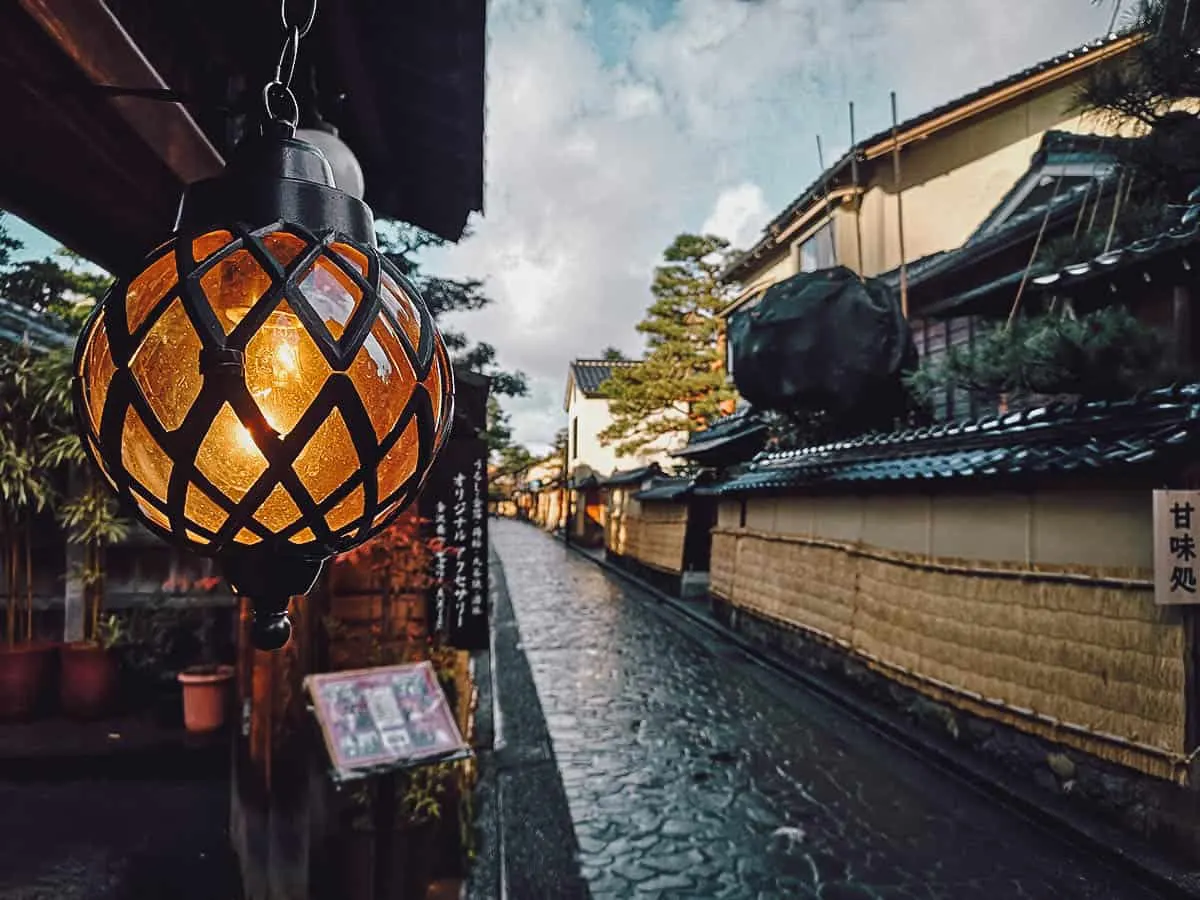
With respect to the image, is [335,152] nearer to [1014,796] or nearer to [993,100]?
[1014,796]

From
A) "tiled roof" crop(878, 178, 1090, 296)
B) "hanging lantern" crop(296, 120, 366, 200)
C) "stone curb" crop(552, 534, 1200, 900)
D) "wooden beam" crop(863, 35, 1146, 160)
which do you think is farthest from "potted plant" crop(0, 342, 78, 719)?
"wooden beam" crop(863, 35, 1146, 160)

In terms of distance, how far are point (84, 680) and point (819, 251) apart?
72.4ft

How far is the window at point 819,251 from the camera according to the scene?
22548 millimetres

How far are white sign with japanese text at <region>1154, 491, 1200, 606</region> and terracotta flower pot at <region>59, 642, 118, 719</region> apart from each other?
33.6 ft

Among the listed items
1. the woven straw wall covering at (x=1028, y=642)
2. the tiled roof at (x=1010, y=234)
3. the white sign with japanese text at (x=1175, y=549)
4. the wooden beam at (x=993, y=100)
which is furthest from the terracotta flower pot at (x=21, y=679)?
the wooden beam at (x=993, y=100)

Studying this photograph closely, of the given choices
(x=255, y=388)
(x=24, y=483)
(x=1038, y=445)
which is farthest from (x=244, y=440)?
(x=1038, y=445)

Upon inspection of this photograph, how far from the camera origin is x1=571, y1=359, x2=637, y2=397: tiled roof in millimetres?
56256

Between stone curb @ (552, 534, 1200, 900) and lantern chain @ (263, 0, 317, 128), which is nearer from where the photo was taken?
lantern chain @ (263, 0, 317, 128)

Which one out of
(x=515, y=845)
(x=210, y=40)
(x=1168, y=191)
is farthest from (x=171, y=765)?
(x=1168, y=191)

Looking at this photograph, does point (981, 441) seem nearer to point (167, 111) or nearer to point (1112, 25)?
point (1112, 25)

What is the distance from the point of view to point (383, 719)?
5070 mm

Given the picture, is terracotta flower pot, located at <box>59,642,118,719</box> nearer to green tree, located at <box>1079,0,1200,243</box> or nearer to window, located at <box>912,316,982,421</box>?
green tree, located at <box>1079,0,1200,243</box>

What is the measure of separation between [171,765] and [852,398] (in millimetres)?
13214

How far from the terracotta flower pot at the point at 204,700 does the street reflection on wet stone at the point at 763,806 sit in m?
3.79
